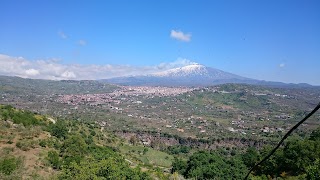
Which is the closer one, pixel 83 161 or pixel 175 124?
pixel 83 161

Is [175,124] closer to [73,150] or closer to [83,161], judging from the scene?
[73,150]

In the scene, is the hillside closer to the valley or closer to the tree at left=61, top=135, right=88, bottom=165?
the tree at left=61, top=135, right=88, bottom=165

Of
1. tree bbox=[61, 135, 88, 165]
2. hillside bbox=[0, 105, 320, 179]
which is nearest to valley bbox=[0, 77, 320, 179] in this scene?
hillside bbox=[0, 105, 320, 179]

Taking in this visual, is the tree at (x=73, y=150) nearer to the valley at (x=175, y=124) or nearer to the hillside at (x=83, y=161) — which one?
the hillside at (x=83, y=161)

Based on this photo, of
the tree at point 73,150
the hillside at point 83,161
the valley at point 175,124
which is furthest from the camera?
the valley at point 175,124

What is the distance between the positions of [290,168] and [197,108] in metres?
153

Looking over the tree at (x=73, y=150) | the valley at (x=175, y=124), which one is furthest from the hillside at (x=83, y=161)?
the valley at (x=175, y=124)

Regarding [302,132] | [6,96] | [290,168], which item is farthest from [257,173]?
[6,96]

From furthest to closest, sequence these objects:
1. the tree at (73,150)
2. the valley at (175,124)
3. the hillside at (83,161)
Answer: the valley at (175,124)
the tree at (73,150)
the hillside at (83,161)

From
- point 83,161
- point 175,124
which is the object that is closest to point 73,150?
point 83,161

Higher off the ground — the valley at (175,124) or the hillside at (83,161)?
the hillside at (83,161)

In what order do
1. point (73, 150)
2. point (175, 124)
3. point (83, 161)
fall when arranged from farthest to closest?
1. point (175, 124)
2. point (73, 150)
3. point (83, 161)

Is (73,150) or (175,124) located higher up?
(73,150)

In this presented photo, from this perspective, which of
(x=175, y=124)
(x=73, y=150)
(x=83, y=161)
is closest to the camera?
(x=83, y=161)
